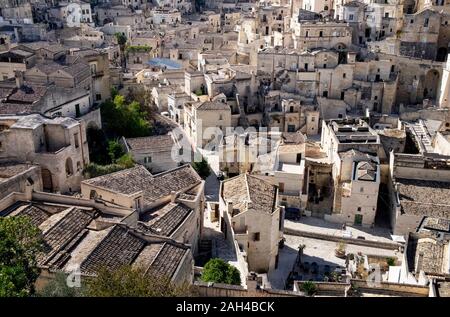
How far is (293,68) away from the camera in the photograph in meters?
41.2

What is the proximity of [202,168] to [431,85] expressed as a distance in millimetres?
23724

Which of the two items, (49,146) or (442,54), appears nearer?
(49,146)

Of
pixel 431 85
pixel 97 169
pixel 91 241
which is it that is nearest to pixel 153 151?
pixel 97 169

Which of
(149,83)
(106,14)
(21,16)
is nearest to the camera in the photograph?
→ (149,83)

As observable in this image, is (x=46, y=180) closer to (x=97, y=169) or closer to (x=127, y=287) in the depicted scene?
(x=97, y=169)

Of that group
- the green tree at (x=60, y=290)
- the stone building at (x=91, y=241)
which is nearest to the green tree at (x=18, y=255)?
the green tree at (x=60, y=290)

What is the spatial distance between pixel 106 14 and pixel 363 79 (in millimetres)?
35090

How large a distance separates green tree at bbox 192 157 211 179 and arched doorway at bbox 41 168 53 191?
928cm

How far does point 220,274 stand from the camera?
18125 millimetres

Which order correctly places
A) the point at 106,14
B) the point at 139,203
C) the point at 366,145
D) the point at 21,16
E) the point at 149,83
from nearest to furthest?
1. the point at 139,203
2. the point at 366,145
3. the point at 149,83
4. the point at 21,16
5. the point at 106,14

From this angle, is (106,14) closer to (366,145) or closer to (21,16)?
(21,16)

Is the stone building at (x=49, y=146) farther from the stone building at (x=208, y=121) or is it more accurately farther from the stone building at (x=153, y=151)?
the stone building at (x=208, y=121)

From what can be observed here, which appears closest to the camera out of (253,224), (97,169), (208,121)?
(253,224)

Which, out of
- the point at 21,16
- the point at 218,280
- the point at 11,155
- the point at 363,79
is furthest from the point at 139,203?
the point at 21,16
